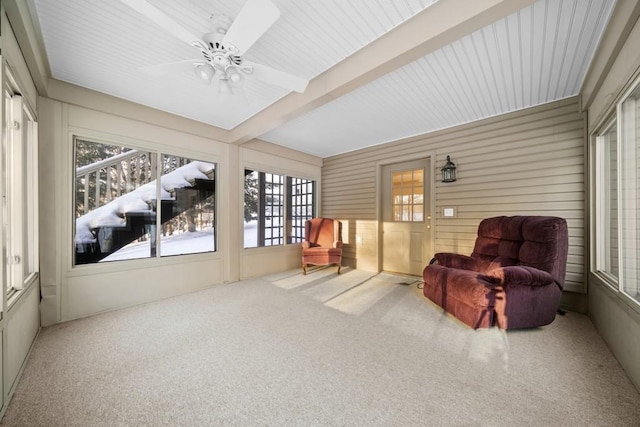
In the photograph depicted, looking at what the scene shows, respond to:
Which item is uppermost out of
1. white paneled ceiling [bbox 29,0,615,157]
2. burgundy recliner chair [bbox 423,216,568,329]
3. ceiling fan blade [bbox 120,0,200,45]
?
white paneled ceiling [bbox 29,0,615,157]

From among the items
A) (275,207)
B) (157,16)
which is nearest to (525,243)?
(157,16)

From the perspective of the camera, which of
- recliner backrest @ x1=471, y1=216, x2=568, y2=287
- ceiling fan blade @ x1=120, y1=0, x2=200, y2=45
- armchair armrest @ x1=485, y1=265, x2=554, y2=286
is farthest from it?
recliner backrest @ x1=471, y1=216, x2=568, y2=287

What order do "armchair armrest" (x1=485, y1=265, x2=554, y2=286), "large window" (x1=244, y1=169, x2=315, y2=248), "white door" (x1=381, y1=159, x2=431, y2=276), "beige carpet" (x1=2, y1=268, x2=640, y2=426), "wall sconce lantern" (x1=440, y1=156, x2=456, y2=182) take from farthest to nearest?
1. "large window" (x1=244, y1=169, x2=315, y2=248)
2. "white door" (x1=381, y1=159, x2=431, y2=276)
3. "wall sconce lantern" (x1=440, y1=156, x2=456, y2=182)
4. "armchair armrest" (x1=485, y1=265, x2=554, y2=286)
5. "beige carpet" (x1=2, y1=268, x2=640, y2=426)

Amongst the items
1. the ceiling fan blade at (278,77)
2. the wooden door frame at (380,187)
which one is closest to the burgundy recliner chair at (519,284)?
the wooden door frame at (380,187)

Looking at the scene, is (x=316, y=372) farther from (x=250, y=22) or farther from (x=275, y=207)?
(x=275, y=207)

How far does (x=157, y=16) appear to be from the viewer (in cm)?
139

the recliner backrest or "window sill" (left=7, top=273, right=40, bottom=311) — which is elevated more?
the recliner backrest

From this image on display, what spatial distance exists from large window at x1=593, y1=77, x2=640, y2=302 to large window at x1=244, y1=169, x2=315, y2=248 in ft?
14.7

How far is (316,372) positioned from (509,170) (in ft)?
11.6

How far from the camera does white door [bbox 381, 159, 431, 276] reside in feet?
14.1

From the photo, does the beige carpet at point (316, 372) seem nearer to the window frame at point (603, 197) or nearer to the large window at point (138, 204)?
the window frame at point (603, 197)

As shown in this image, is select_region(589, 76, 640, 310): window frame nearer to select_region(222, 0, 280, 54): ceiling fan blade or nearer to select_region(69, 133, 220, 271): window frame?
select_region(222, 0, 280, 54): ceiling fan blade

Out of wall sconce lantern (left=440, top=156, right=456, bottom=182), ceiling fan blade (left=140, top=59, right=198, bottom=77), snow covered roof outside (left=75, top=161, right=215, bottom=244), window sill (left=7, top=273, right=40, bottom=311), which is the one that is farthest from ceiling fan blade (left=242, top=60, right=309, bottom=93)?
wall sconce lantern (left=440, top=156, right=456, bottom=182)

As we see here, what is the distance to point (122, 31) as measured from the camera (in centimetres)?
191
